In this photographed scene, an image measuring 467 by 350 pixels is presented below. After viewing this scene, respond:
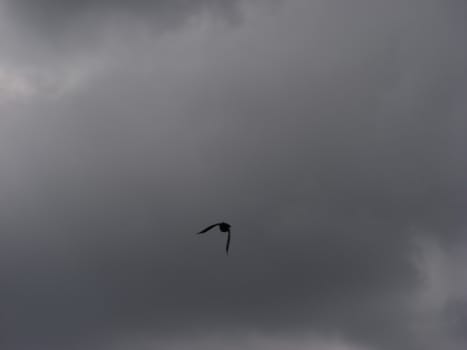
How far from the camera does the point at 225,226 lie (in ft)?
266
